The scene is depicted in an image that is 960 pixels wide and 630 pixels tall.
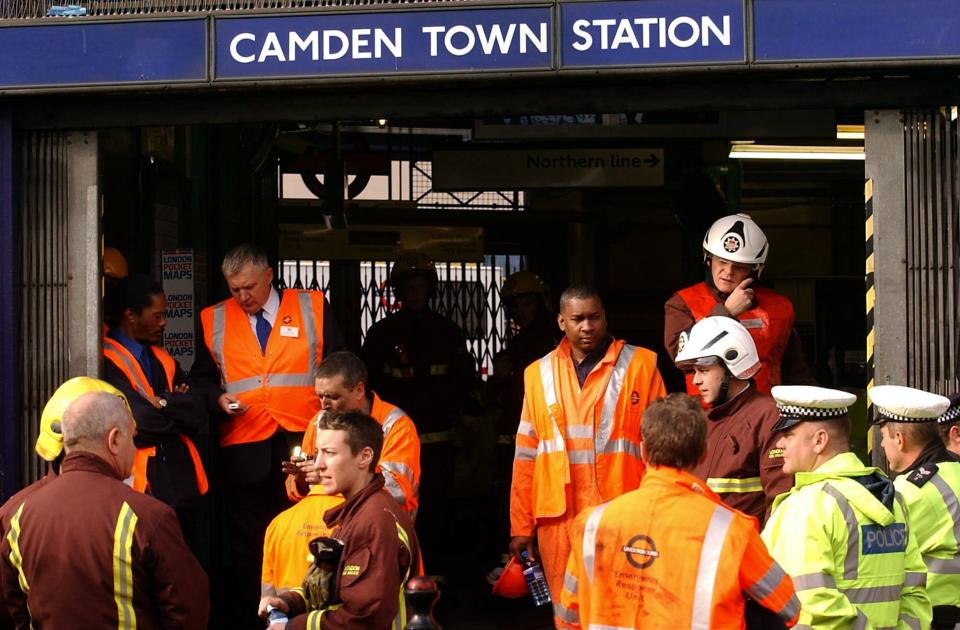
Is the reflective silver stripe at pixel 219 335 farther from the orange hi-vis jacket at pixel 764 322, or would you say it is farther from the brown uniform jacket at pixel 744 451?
the brown uniform jacket at pixel 744 451

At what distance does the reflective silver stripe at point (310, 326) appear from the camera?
24.4 feet

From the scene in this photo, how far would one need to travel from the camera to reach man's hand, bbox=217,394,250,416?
727 cm

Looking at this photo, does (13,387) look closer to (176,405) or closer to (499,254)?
(176,405)

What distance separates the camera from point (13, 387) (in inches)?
272

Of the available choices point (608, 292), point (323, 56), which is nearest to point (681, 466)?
point (323, 56)

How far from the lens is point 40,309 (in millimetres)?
6957

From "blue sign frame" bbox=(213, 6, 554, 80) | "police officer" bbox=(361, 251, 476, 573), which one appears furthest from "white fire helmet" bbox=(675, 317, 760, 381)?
"police officer" bbox=(361, 251, 476, 573)

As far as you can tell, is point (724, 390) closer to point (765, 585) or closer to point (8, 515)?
point (765, 585)

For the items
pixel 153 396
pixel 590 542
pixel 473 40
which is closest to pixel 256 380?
pixel 153 396

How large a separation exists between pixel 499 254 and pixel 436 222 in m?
1.00

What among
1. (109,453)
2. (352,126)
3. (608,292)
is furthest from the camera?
(608,292)

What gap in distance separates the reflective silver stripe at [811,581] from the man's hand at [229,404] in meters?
3.56

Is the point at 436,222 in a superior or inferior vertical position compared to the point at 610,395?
superior

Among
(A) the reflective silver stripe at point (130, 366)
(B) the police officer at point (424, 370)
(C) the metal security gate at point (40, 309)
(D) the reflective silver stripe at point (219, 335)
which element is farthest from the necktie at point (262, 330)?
(B) the police officer at point (424, 370)
